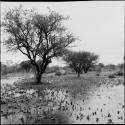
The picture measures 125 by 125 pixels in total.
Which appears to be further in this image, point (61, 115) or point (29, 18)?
point (29, 18)

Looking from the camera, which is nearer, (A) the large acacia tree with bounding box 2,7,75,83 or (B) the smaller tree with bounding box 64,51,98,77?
(A) the large acacia tree with bounding box 2,7,75,83

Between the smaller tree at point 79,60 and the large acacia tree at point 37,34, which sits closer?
the large acacia tree at point 37,34

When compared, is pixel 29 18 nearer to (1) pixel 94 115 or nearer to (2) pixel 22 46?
(2) pixel 22 46

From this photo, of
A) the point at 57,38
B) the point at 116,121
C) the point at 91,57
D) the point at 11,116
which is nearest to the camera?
the point at 116,121

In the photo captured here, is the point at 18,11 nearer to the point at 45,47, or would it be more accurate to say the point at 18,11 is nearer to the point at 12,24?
the point at 12,24

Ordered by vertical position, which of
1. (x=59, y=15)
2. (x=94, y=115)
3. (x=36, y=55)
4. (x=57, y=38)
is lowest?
(x=94, y=115)

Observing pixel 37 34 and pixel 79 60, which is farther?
pixel 79 60

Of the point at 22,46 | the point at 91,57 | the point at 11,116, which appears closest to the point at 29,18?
the point at 22,46

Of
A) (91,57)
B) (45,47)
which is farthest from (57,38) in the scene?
(91,57)

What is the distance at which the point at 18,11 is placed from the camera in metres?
25.1

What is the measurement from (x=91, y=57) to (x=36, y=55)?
126 ft

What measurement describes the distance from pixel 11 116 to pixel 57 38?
19727 mm

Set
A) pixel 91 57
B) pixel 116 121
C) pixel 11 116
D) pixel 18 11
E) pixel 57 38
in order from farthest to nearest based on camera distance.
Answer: pixel 91 57
pixel 57 38
pixel 18 11
pixel 11 116
pixel 116 121

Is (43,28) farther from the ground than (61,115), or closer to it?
farther from the ground
